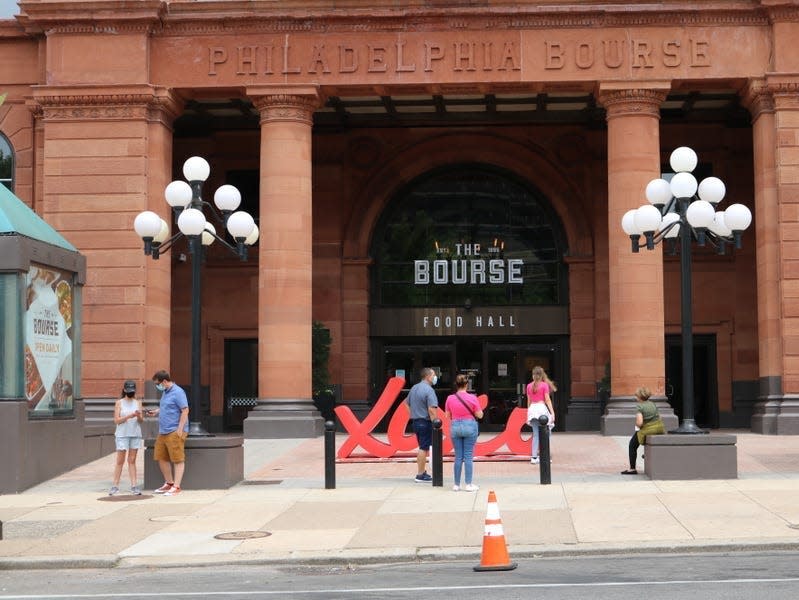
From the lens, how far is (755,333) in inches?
1330

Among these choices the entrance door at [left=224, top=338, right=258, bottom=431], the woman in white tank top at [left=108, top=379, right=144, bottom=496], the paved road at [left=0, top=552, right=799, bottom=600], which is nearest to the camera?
the paved road at [left=0, top=552, right=799, bottom=600]

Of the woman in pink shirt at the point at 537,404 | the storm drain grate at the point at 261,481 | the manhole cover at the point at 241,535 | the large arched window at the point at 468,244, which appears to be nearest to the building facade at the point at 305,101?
the large arched window at the point at 468,244

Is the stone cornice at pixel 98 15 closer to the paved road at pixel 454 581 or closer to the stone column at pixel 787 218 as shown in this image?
the stone column at pixel 787 218

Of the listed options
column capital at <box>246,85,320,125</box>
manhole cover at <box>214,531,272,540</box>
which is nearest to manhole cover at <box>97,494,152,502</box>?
manhole cover at <box>214,531,272,540</box>

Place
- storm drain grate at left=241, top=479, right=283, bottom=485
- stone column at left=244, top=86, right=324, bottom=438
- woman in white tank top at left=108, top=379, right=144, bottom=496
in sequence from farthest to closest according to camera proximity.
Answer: stone column at left=244, top=86, right=324, bottom=438, storm drain grate at left=241, top=479, right=283, bottom=485, woman in white tank top at left=108, top=379, right=144, bottom=496

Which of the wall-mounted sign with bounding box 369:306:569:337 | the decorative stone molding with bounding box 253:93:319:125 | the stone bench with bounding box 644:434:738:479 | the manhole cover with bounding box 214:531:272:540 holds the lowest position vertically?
the manhole cover with bounding box 214:531:272:540

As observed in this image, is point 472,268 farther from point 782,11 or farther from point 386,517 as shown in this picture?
point 386,517

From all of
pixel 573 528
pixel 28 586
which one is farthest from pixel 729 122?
pixel 28 586

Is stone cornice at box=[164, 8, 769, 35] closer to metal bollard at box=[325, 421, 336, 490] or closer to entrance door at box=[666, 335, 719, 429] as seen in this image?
entrance door at box=[666, 335, 719, 429]

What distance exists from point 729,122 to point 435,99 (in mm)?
8671

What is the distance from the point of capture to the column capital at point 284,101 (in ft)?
94.0

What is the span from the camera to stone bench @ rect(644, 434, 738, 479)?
59.5ft

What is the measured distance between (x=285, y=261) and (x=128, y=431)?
10.9 meters

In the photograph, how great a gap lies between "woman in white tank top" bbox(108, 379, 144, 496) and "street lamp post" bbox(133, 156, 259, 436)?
0.85 meters
